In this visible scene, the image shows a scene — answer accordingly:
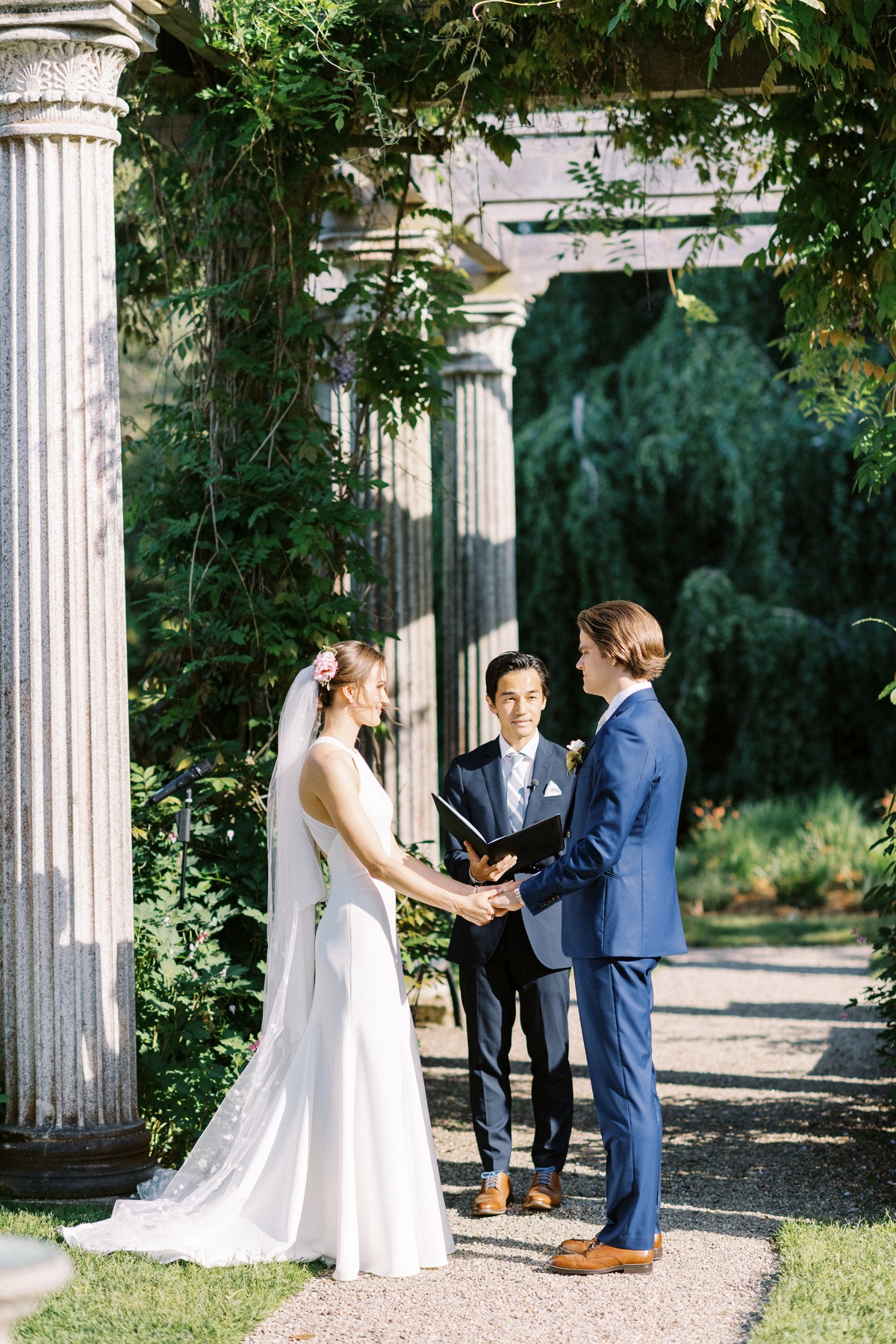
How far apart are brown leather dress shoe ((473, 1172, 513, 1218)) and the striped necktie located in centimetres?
119

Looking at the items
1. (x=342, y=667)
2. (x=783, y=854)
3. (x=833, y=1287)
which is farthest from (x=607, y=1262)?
(x=783, y=854)

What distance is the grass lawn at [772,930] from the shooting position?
41.6 feet

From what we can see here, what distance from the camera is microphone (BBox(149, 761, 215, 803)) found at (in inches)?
216

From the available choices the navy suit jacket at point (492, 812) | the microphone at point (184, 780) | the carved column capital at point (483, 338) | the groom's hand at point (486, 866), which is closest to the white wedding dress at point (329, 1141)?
the groom's hand at point (486, 866)

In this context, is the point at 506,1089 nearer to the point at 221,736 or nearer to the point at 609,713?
the point at 609,713

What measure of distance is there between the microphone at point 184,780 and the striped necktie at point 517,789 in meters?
1.17

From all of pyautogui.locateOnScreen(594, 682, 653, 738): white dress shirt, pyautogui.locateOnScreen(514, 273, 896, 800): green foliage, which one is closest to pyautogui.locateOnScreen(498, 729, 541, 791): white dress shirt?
pyautogui.locateOnScreen(594, 682, 653, 738): white dress shirt

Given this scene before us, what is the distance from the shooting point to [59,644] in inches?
191

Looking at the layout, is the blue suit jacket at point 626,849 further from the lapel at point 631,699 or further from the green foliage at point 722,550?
the green foliage at point 722,550

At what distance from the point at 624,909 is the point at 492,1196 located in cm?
135

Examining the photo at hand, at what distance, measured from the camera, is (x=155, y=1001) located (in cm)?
535

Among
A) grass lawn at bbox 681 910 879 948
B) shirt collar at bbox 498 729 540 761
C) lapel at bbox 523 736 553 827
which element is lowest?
grass lawn at bbox 681 910 879 948

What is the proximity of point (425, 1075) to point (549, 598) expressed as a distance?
8.50 m

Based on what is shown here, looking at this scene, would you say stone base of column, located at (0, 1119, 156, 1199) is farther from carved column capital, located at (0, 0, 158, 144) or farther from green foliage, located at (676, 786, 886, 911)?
green foliage, located at (676, 786, 886, 911)
